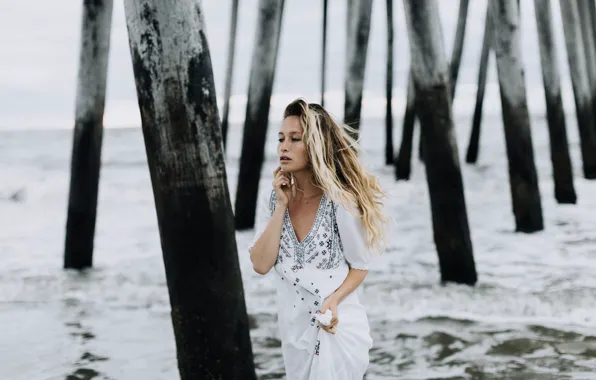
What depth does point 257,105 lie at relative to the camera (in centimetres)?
769

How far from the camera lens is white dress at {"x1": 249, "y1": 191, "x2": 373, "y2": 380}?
7.01 ft

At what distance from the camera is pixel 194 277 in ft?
8.48

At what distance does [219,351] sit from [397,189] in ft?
30.1

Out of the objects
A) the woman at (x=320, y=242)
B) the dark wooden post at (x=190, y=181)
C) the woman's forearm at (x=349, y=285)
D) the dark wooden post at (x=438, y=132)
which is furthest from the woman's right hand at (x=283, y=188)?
the dark wooden post at (x=438, y=132)

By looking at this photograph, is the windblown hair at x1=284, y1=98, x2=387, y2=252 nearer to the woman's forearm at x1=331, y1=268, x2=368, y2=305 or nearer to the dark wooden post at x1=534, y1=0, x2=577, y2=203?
the woman's forearm at x1=331, y1=268, x2=368, y2=305

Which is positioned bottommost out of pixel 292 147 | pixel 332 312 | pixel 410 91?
pixel 332 312

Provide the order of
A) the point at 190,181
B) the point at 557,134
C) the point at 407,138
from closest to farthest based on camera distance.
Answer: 1. the point at 190,181
2. the point at 557,134
3. the point at 407,138

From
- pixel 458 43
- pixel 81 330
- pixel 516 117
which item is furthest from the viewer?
pixel 458 43

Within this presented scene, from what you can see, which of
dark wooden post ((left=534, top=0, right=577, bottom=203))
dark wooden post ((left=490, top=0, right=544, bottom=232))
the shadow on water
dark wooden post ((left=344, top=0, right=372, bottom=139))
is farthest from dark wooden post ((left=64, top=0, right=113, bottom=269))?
dark wooden post ((left=534, top=0, right=577, bottom=203))

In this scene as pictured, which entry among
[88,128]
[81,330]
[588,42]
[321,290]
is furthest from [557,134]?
[321,290]

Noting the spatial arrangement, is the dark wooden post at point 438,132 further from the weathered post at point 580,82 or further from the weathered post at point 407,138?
the weathered post at point 407,138

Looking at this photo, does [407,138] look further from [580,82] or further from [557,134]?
[557,134]

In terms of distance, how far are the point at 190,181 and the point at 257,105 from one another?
5.21 meters

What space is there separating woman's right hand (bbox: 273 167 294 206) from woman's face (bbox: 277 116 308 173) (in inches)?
1.6
